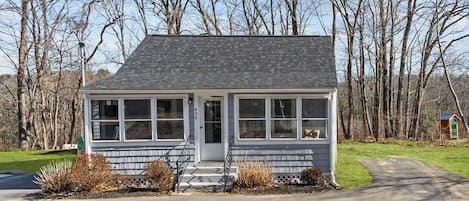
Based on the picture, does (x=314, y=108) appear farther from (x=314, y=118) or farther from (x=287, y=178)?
(x=287, y=178)

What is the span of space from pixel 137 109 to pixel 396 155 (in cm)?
1116

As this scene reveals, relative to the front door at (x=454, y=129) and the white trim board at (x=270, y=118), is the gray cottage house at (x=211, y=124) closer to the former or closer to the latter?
the white trim board at (x=270, y=118)

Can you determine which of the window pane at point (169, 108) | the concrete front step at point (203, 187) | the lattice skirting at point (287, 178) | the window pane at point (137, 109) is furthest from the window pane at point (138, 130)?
the lattice skirting at point (287, 178)

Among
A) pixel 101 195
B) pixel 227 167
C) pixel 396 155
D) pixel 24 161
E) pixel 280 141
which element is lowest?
pixel 24 161

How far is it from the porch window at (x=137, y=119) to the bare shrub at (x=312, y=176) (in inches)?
171

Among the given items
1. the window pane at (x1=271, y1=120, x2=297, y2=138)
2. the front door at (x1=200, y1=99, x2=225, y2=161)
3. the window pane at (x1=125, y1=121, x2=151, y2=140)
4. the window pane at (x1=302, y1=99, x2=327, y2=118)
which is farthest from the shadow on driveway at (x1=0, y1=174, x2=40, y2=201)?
the window pane at (x1=302, y1=99, x2=327, y2=118)

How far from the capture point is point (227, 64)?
14180 mm

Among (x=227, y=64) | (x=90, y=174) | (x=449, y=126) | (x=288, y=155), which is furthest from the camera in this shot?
(x=449, y=126)

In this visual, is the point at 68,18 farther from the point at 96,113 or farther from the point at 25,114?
the point at 96,113

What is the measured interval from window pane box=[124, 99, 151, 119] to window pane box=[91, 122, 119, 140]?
46cm

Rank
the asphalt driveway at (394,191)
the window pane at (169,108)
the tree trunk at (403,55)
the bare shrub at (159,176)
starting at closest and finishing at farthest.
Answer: the asphalt driveway at (394,191)
the bare shrub at (159,176)
the window pane at (169,108)
the tree trunk at (403,55)

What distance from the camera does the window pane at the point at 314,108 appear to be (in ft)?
39.8

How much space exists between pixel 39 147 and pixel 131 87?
19.2m

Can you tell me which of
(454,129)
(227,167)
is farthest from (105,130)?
(454,129)
